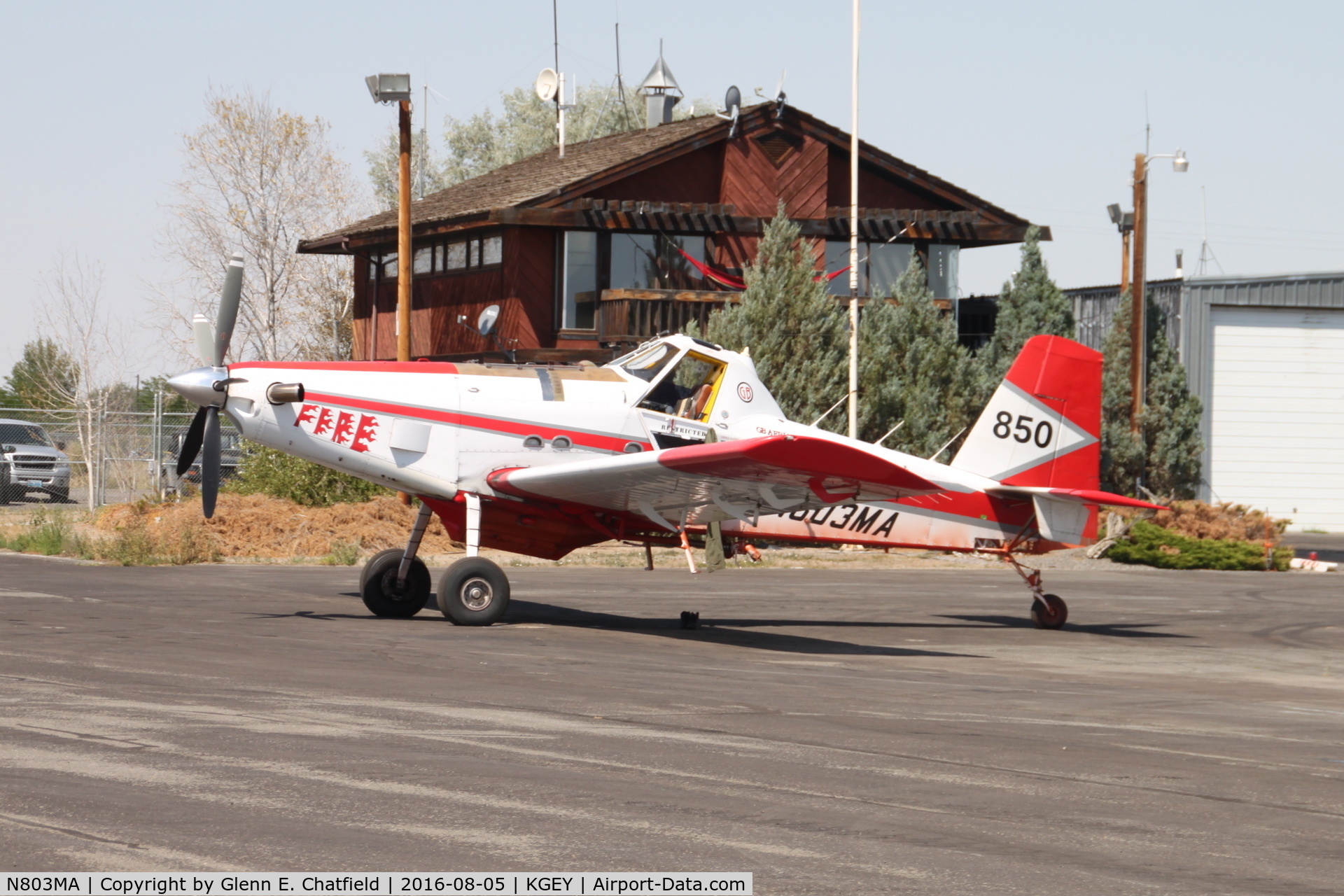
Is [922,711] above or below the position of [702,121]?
below

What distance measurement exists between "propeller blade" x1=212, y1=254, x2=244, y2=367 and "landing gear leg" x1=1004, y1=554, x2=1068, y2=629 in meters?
8.69

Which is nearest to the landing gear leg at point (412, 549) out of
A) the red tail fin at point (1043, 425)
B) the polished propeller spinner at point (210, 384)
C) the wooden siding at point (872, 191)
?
the polished propeller spinner at point (210, 384)

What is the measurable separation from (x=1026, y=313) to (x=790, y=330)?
7.36m

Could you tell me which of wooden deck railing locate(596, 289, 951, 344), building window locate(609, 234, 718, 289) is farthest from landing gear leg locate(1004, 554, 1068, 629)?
building window locate(609, 234, 718, 289)

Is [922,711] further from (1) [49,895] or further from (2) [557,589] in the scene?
(2) [557,589]

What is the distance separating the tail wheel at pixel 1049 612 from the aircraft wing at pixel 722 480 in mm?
3839

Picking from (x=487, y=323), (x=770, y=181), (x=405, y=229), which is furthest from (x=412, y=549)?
(x=770, y=181)

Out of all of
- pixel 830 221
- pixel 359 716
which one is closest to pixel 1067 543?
pixel 359 716

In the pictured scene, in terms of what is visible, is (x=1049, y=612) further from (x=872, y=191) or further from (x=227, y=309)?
(x=872, y=191)

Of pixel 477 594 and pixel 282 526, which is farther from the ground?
pixel 282 526

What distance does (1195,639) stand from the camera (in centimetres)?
1572

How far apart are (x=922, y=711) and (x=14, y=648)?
6.92 meters

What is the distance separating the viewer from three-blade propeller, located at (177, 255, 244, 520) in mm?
14312

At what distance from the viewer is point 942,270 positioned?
36.9m
